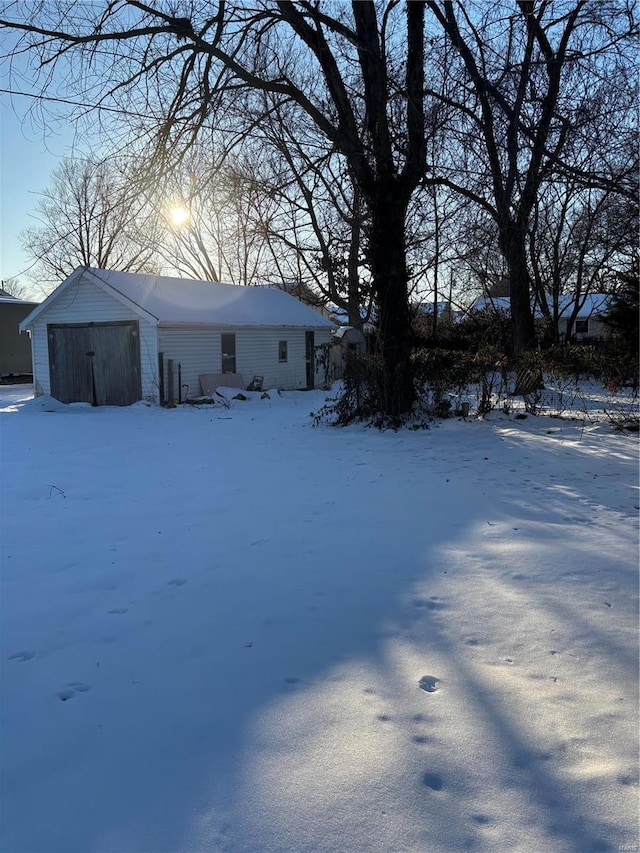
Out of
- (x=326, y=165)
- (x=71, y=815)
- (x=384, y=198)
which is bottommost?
(x=71, y=815)

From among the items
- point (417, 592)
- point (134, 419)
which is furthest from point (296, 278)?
point (417, 592)

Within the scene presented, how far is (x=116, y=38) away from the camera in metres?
8.47

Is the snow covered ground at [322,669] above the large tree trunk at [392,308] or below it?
below

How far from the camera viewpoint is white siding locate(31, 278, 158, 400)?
17.2 meters

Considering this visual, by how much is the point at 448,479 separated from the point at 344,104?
7.33 metres

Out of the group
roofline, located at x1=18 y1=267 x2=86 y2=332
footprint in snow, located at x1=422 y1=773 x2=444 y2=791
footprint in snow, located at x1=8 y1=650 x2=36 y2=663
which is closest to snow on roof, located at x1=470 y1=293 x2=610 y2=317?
roofline, located at x1=18 y1=267 x2=86 y2=332

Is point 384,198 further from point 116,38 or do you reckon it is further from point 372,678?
point 372,678

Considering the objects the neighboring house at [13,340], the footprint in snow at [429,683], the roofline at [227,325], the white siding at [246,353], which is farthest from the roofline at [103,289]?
the footprint in snow at [429,683]

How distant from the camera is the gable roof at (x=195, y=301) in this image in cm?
1730

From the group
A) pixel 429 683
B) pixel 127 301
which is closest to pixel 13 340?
pixel 127 301

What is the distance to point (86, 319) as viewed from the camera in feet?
60.3

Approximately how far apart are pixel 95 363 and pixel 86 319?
4.67 feet

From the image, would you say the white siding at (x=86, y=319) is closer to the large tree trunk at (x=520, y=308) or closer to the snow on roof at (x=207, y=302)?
the snow on roof at (x=207, y=302)

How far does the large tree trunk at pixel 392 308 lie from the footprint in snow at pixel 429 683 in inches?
319
